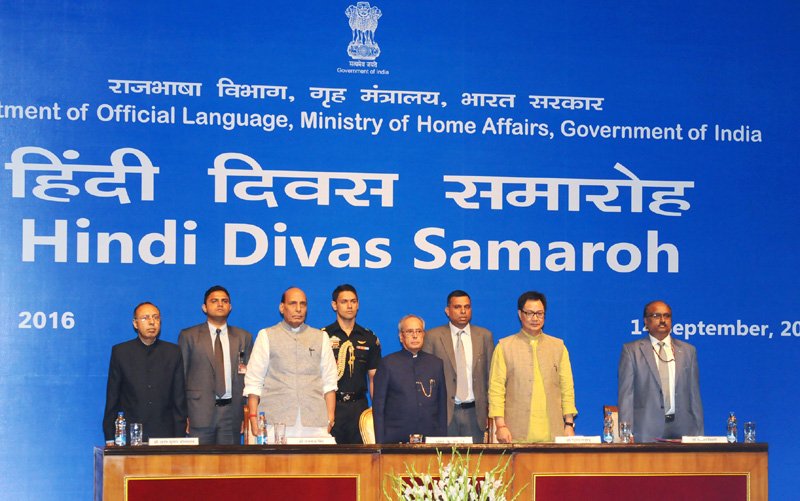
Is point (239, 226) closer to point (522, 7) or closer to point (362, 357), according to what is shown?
point (362, 357)

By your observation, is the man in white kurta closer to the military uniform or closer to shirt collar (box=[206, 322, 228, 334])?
the military uniform

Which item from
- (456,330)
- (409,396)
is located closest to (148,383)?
(409,396)

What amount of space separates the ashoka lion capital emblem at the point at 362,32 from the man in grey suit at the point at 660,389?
2606 millimetres

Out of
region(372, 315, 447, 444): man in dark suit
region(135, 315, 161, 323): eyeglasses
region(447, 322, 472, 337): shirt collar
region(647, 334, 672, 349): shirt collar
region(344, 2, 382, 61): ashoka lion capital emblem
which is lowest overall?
region(372, 315, 447, 444): man in dark suit

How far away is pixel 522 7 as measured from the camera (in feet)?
24.7

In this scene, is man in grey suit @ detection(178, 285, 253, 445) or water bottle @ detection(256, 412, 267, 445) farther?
man in grey suit @ detection(178, 285, 253, 445)

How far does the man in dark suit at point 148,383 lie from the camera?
5.90 meters

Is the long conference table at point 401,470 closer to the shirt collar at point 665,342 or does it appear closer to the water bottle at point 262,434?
the water bottle at point 262,434

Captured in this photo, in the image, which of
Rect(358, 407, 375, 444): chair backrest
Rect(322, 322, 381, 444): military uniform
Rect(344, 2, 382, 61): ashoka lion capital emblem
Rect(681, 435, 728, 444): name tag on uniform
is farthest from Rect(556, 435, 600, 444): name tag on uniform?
Rect(344, 2, 382, 61): ashoka lion capital emblem

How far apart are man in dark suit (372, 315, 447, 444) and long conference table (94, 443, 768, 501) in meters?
0.61

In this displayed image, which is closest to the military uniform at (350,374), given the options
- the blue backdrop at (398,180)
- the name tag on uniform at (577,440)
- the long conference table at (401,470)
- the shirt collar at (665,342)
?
the blue backdrop at (398,180)

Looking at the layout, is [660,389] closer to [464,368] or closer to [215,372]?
[464,368]

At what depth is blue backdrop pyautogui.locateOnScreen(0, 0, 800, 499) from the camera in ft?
22.5

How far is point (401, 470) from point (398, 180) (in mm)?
2630
